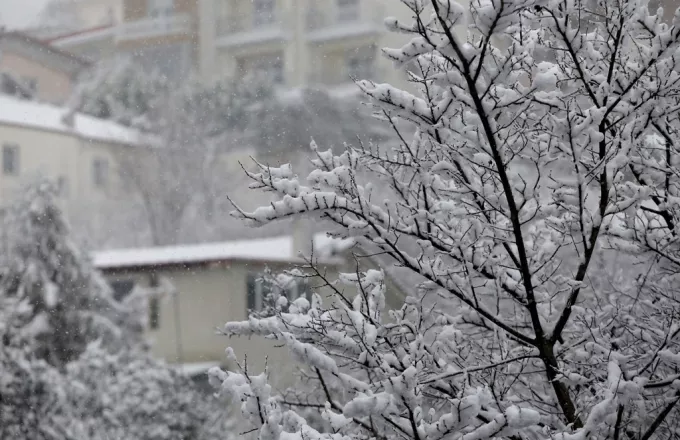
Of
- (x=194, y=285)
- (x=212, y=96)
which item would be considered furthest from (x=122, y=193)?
(x=194, y=285)

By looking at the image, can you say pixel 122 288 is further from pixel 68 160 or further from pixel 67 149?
pixel 67 149

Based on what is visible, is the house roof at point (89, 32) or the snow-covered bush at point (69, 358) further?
the house roof at point (89, 32)

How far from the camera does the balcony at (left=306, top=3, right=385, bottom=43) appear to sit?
929 cm

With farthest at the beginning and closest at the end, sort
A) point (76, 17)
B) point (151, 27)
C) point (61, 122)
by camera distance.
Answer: point (76, 17) → point (151, 27) → point (61, 122)

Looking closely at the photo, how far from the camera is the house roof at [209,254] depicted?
6438mm

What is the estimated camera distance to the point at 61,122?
11.2m

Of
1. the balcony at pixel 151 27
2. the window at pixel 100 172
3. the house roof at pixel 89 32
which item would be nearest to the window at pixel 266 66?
the balcony at pixel 151 27

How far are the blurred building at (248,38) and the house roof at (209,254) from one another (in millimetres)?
1879

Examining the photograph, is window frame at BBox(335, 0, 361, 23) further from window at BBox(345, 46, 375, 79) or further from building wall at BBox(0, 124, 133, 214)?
building wall at BBox(0, 124, 133, 214)

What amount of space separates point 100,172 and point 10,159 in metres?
1.18

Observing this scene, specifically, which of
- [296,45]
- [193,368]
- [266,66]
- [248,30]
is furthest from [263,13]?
[193,368]

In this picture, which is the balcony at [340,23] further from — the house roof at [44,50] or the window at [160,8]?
the house roof at [44,50]

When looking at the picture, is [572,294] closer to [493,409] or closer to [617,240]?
[493,409]

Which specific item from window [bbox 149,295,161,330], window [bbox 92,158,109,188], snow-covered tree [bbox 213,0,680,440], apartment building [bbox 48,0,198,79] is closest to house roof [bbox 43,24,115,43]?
apartment building [bbox 48,0,198,79]
